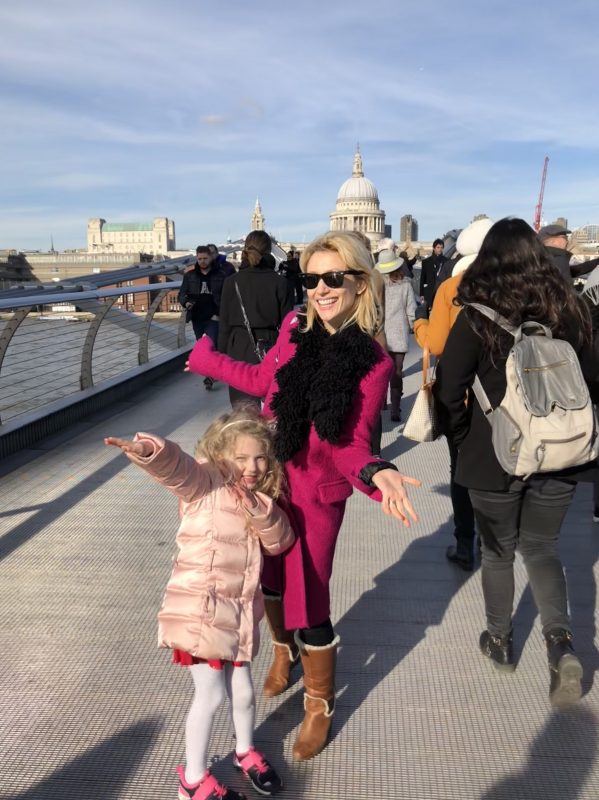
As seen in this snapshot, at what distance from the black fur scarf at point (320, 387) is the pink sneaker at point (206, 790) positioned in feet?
3.15

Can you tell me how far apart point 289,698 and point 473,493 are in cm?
102

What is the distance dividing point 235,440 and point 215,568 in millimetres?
392

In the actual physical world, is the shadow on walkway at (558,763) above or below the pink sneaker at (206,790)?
below

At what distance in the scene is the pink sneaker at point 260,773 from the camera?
2.34 m

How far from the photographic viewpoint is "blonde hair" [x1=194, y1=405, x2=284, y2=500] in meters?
2.39

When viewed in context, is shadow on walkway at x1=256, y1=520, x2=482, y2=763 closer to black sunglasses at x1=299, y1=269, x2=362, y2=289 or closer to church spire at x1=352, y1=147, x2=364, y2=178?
black sunglasses at x1=299, y1=269, x2=362, y2=289

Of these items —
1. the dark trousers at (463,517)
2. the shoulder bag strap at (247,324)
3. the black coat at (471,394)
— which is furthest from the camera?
the shoulder bag strap at (247,324)

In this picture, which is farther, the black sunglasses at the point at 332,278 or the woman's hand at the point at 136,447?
the black sunglasses at the point at 332,278

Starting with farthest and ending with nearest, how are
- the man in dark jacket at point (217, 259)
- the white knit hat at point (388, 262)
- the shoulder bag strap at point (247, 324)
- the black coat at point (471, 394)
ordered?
the man in dark jacket at point (217, 259)
the white knit hat at point (388, 262)
the shoulder bag strap at point (247, 324)
the black coat at point (471, 394)

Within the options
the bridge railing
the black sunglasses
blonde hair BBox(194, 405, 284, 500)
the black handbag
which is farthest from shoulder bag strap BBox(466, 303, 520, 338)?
the bridge railing

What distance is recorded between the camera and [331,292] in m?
2.50

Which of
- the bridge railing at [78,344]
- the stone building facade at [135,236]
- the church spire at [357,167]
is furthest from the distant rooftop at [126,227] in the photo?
the bridge railing at [78,344]

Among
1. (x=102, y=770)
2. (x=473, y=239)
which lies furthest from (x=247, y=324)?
(x=102, y=770)

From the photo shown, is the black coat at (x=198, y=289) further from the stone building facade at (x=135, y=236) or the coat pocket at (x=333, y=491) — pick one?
the stone building facade at (x=135, y=236)
